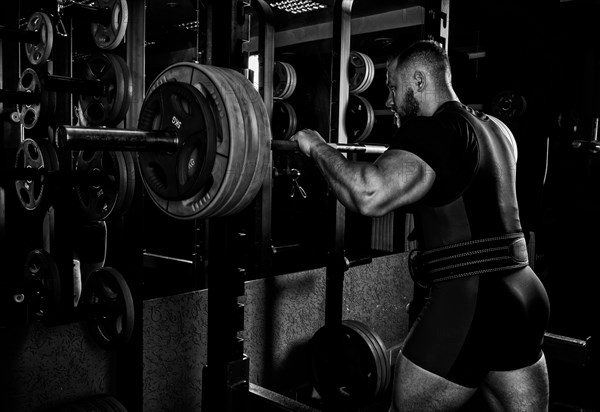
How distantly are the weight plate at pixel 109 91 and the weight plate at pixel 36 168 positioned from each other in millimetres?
217

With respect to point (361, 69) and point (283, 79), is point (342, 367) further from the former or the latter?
point (283, 79)

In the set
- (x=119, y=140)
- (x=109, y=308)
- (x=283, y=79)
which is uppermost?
(x=283, y=79)

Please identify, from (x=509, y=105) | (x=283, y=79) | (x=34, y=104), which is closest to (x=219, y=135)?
(x=34, y=104)

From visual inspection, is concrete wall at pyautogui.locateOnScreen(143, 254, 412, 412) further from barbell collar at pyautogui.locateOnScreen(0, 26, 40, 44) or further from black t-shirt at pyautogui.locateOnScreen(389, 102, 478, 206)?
black t-shirt at pyautogui.locateOnScreen(389, 102, 478, 206)

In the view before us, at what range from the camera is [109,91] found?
171 cm

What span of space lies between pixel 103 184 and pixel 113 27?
18.2 inches

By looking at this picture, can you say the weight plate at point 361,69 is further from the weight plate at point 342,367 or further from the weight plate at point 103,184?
the weight plate at point 103,184

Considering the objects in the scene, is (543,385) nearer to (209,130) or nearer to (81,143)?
(209,130)

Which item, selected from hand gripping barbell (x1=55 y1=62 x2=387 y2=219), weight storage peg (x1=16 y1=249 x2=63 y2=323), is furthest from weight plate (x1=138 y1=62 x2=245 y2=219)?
weight storage peg (x1=16 y1=249 x2=63 y2=323)

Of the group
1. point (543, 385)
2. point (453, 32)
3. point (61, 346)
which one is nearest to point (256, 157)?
point (543, 385)

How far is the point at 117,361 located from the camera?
1.78 metres

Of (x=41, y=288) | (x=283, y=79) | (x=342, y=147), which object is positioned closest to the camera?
(x=342, y=147)

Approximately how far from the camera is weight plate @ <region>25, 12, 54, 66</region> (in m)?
1.85

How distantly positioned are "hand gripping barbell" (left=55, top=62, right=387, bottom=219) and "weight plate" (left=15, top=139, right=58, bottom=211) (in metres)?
0.71
